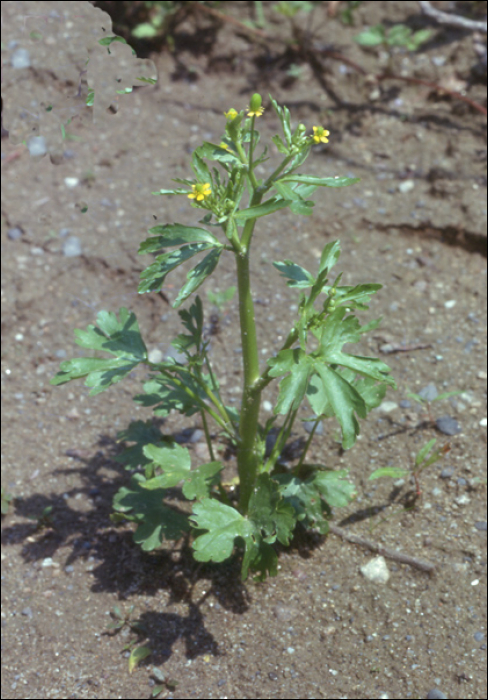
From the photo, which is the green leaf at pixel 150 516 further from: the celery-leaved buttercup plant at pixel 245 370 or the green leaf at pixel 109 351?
the green leaf at pixel 109 351

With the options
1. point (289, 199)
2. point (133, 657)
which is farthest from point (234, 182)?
point (133, 657)

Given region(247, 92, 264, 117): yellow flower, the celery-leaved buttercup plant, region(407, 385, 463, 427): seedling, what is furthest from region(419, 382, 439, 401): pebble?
region(247, 92, 264, 117): yellow flower

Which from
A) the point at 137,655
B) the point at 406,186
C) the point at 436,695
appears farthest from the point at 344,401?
the point at 406,186

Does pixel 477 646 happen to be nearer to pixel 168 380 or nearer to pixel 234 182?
pixel 168 380

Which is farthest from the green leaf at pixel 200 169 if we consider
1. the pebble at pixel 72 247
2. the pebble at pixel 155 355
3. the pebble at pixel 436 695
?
the pebble at pixel 72 247

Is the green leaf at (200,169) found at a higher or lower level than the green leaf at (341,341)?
higher

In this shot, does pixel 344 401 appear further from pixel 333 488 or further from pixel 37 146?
pixel 37 146

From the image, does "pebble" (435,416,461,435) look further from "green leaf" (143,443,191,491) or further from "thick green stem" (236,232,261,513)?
"green leaf" (143,443,191,491)
